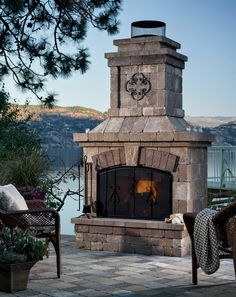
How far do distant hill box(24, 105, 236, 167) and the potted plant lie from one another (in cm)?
277

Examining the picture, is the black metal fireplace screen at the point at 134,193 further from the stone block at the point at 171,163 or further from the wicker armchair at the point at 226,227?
the wicker armchair at the point at 226,227

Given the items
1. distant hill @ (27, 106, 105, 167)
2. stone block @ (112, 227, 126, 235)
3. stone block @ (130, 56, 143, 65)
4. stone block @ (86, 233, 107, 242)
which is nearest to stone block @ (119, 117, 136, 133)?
distant hill @ (27, 106, 105, 167)

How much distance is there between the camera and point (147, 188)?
Answer: 24.2ft

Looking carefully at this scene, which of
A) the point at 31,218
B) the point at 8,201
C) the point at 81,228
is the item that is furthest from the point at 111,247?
the point at 8,201

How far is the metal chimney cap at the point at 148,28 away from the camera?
759 cm

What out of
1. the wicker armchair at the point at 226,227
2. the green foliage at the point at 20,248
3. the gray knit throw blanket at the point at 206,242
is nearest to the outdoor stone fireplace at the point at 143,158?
the gray knit throw blanket at the point at 206,242

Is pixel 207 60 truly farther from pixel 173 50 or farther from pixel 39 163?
pixel 39 163

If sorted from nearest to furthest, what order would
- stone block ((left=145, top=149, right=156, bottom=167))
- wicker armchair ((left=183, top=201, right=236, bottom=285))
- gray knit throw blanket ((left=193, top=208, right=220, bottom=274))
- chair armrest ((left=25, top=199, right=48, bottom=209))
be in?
wicker armchair ((left=183, top=201, right=236, bottom=285)) → gray knit throw blanket ((left=193, top=208, right=220, bottom=274)) → chair armrest ((left=25, top=199, right=48, bottom=209)) → stone block ((left=145, top=149, right=156, bottom=167))

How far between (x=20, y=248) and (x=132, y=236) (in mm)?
2253

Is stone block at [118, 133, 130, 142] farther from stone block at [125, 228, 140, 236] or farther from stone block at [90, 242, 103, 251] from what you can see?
stone block at [90, 242, 103, 251]

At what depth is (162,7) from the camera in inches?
303

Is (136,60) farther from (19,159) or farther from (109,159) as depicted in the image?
(19,159)

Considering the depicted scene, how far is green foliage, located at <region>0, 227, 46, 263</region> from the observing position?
5.19 metres

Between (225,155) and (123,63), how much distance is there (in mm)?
5065
